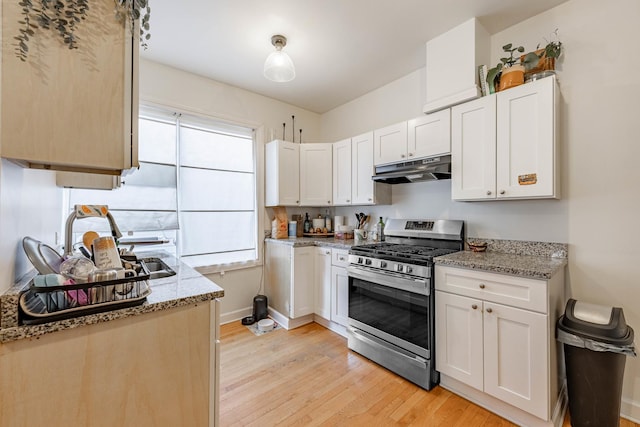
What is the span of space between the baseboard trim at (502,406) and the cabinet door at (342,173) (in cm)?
194

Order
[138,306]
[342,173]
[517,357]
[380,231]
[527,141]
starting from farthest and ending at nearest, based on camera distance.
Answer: [342,173] → [380,231] → [527,141] → [517,357] → [138,306]

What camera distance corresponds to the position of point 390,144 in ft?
8.89

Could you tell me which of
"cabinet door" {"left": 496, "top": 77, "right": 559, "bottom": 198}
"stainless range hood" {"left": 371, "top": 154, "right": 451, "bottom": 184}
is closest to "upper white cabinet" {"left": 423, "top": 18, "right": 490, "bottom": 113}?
"cabinet door" {"left": 496, "top": 77, "right": 559, "bottom": 198}

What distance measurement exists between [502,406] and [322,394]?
1161mm

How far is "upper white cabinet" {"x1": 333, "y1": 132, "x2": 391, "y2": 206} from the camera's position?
295cm

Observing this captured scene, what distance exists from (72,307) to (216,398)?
70 centimetres

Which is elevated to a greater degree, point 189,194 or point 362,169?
point 362,169

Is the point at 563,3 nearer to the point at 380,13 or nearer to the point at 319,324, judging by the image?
the point at 380,13

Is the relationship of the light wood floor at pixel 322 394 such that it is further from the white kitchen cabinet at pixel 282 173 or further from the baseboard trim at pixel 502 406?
the white kitchen cabinet at pixel 282 173

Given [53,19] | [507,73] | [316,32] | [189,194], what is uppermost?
[316,32]

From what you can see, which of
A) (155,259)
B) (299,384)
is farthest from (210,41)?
(299,384)

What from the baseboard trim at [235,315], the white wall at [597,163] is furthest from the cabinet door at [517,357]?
the baseboard trim at [235,315]

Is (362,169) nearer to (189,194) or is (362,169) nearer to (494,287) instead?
(494,287)

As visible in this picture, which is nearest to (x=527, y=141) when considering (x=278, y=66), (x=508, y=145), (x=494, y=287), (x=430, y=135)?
(x=508, y=145)
